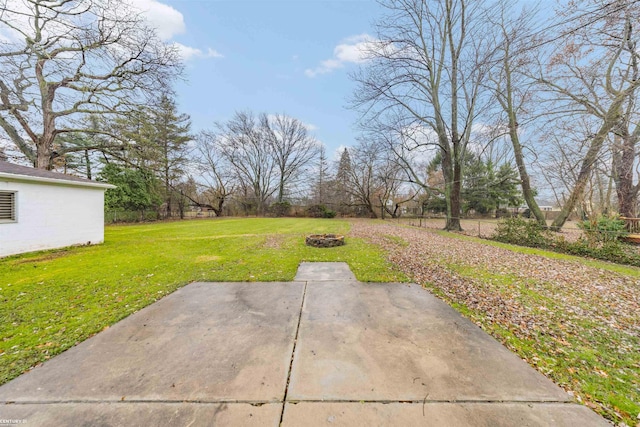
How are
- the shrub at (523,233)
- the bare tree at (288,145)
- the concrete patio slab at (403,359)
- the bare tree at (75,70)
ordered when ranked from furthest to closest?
the bare tree at (288,145), the bare tree at (75,70), the shrub at (523,233), the concrete patio slab at (403,359)

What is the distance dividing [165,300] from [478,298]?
186 inches

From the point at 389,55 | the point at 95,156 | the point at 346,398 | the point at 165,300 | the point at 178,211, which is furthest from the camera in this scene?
the point at 178,211

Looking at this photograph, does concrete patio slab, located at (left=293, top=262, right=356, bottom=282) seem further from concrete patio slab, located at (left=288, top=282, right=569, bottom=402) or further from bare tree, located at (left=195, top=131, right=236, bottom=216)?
bare tree, located at (left=195, top=131, right=236, bottom=216)

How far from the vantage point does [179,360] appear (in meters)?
2.06

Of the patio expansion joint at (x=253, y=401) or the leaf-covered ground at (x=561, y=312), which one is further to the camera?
the leaf-covered ground at (x=561, y=312)

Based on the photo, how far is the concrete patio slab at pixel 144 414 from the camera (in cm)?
145

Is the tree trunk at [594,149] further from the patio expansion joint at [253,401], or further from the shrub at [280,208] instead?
the shrub at [280,208]

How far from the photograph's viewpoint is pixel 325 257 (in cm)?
623

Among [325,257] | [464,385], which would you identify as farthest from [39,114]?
[464,385]

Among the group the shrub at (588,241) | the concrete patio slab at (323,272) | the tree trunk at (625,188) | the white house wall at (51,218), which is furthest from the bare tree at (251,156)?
the tree trunk at (625,188)

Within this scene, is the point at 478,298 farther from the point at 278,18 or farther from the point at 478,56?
the point at 278,18

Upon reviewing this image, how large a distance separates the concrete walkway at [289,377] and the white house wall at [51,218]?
6772 millimetres

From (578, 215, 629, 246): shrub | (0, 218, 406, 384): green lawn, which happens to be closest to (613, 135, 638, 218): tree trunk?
(578, 215, 629, 246): shrub

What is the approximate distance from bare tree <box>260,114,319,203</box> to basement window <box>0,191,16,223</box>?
69.9 feet
